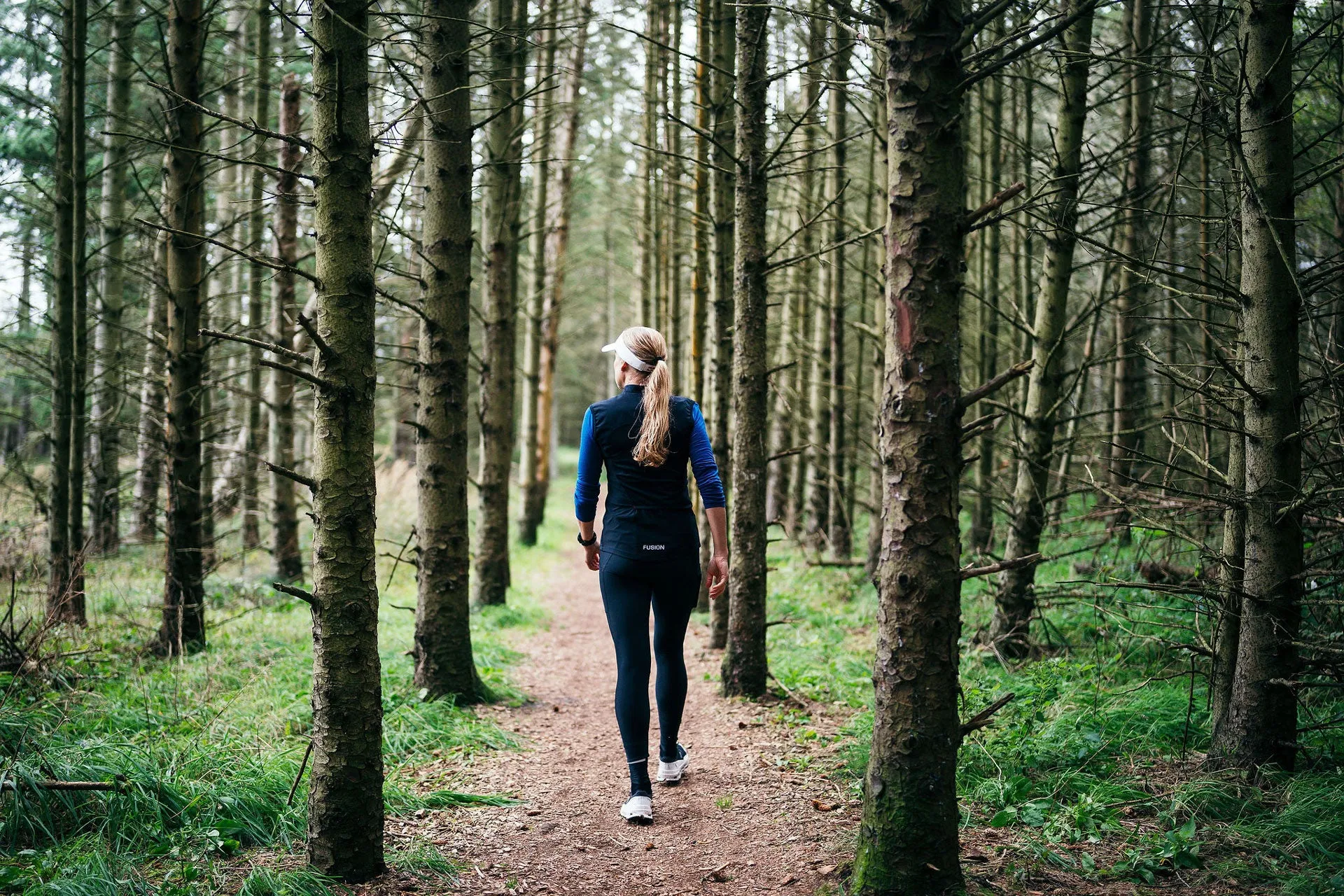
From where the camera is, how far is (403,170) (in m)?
9.64

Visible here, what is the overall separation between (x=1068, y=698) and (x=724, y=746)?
Answer: 205 cm

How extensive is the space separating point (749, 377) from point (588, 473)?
1.91m

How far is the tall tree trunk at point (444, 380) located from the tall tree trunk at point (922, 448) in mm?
3644

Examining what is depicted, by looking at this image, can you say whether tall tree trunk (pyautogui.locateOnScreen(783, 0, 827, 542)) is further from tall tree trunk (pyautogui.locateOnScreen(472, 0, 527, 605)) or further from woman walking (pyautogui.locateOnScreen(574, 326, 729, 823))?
woman walking (pyautogui.locateOnScreen(574, 326, 729, 823))

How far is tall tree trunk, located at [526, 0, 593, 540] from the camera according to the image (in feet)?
49.2

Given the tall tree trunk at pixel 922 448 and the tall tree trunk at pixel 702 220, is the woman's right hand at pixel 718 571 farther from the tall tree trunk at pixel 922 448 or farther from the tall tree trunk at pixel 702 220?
the tall tree trunk at pixel 702 220

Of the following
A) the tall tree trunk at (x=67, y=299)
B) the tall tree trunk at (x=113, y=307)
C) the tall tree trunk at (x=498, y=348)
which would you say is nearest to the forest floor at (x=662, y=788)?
the tall tree trunk at (x=67, y=299)

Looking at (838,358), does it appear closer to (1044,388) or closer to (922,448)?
(1044,388)

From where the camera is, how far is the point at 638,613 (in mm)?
4223

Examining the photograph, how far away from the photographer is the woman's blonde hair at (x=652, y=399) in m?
4.16

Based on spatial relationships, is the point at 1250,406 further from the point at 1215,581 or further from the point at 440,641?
the point at 440,641

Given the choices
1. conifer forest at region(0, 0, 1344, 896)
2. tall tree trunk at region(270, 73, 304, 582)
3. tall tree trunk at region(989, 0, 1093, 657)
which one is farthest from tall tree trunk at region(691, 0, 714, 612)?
tall tree trunk at region(270, 73, 304, 582)

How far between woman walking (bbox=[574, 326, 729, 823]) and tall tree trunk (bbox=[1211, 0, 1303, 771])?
2.47m

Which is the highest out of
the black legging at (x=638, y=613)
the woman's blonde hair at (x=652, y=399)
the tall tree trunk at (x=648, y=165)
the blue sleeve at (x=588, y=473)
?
the tall tree trunk at (x=648, y=165)
